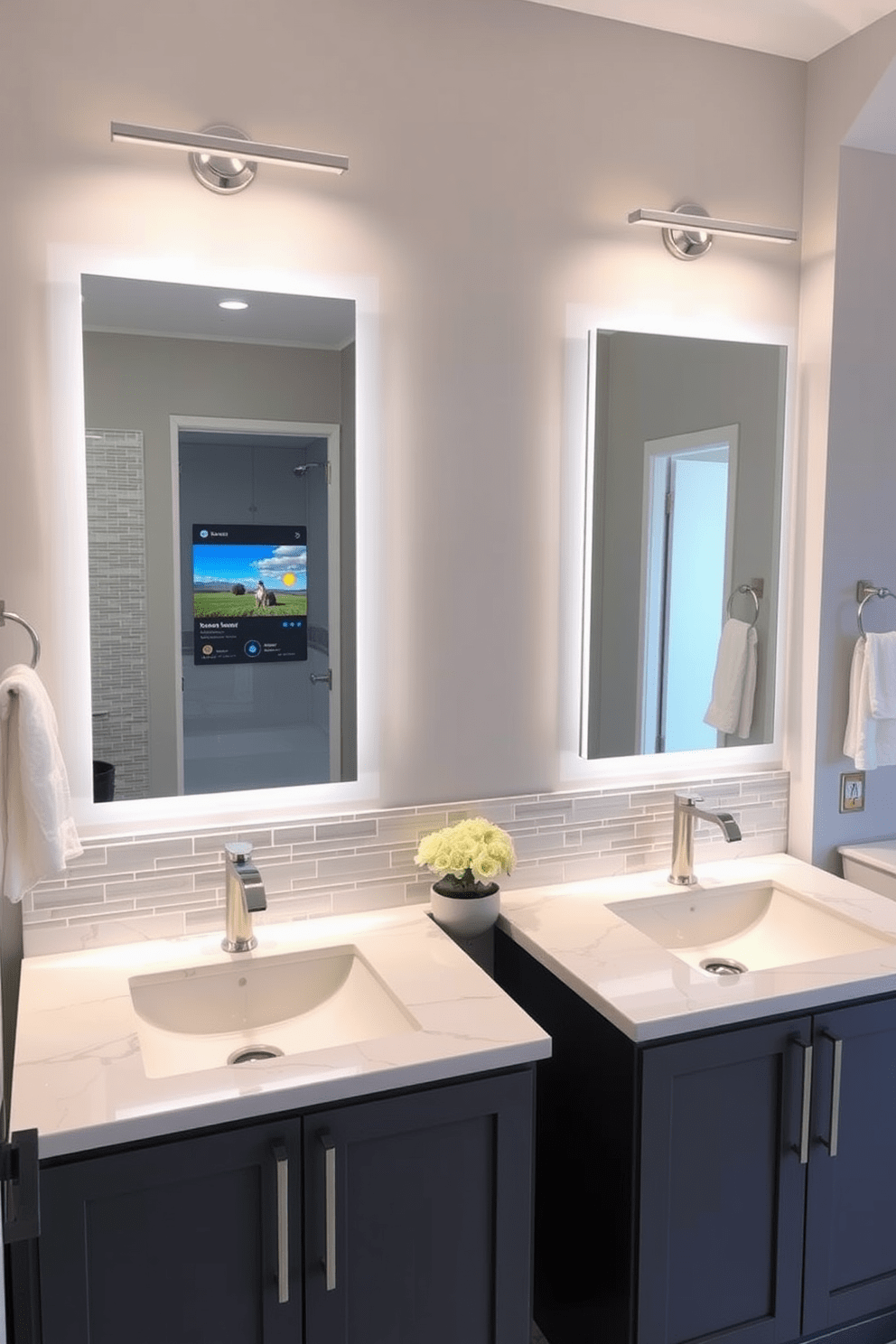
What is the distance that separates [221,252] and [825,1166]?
1.98 meters

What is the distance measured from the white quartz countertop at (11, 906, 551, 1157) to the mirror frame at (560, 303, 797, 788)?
0.63m

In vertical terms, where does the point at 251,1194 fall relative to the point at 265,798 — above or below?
below

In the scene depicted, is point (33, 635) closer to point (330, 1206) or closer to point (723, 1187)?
point (330, 1206)

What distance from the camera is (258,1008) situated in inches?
76.2

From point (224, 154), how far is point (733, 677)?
1530 mm

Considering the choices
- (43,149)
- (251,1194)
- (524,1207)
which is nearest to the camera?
(251,1194)

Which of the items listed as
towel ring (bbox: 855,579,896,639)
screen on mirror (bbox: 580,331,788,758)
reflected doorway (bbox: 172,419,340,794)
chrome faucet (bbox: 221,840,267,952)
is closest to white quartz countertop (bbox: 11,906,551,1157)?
chrome faucet (bbox: 221,840,267,952)

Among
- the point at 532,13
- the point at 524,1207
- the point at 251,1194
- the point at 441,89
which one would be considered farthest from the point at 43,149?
the point at 524,1207

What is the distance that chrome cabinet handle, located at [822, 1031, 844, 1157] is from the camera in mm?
1887

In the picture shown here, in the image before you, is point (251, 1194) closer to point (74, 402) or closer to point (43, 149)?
point (74, 402)

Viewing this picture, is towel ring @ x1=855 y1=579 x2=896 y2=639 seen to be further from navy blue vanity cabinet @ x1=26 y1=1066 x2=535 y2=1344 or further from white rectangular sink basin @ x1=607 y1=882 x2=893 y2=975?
navy blue vanity cabinet @ x1=26 y1=1066 x2=535 y2=1344

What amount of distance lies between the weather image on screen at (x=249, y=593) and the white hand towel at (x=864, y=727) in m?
1.25

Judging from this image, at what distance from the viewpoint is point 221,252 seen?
2.01 meters

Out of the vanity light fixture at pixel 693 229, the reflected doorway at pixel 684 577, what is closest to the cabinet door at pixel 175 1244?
the reflected doorway at pixel 684 577
